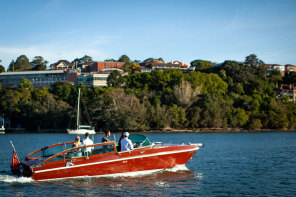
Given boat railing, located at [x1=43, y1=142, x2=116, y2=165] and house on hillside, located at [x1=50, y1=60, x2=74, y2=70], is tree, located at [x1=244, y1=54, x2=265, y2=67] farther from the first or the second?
boat railing, located at [x1=43, y1=142, x2=116, y2=165]

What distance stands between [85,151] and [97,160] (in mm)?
769

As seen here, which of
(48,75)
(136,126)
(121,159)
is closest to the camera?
(121,159)

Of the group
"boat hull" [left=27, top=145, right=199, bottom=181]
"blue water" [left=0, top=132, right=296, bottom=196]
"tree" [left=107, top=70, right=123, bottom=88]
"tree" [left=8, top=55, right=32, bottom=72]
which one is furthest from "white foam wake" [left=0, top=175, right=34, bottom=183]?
"tree" [left=8, top=55, right=32, bottom=72]

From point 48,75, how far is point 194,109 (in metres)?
79.7

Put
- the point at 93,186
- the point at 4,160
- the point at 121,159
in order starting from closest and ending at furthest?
the point at 93,186
the point at 121,159
the point at 4,160

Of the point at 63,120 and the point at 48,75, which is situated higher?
the point at 48,75

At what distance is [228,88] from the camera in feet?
342

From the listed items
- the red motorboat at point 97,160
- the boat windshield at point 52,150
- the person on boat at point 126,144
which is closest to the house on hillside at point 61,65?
the boat windshield at point 52,150

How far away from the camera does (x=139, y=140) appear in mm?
20609

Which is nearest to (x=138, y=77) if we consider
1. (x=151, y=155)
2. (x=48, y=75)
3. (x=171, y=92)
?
(x=171, y=92)

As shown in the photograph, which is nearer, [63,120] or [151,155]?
[151,155]

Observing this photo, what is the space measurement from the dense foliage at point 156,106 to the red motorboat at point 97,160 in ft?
171

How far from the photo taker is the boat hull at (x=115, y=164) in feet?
60.7

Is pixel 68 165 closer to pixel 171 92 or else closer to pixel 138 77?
pixel 171 92
